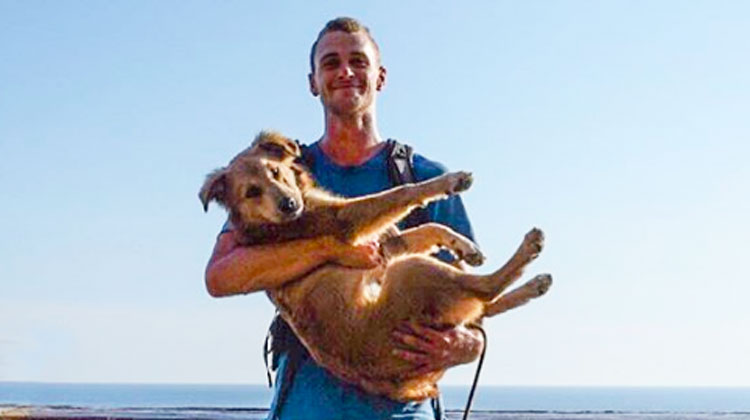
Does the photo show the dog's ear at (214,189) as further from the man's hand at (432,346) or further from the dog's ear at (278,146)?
the man's hand at (432,346)

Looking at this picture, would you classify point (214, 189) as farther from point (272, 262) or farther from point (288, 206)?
point (272, 262)

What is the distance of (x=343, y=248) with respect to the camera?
4.59 m

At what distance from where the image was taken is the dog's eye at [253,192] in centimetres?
477

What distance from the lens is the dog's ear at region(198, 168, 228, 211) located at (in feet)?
16.2

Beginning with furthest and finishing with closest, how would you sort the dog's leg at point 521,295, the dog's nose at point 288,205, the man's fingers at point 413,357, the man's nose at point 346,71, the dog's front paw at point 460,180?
1. the man's nose at point 346,71
2. the dog's nose at point 288,205
3. the dog's leg at point 521,295
4. the dog's front paw at point 460,180
5. the man's fingers at point 413,357

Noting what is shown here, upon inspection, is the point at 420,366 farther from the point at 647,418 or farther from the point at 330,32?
the point at 647,418

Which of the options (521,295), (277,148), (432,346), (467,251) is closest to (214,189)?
(277,148)

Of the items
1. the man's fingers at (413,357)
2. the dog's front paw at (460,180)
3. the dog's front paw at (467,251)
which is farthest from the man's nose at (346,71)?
the man's fingers at (413,357)

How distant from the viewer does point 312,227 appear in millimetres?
4688

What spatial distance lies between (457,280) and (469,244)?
0.96ft

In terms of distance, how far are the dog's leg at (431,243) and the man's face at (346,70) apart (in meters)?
→ 0.62

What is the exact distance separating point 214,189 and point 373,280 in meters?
0.91

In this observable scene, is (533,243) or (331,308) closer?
(331,308)

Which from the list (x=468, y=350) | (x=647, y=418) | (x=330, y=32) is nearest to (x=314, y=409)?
(x=468, y=350)
